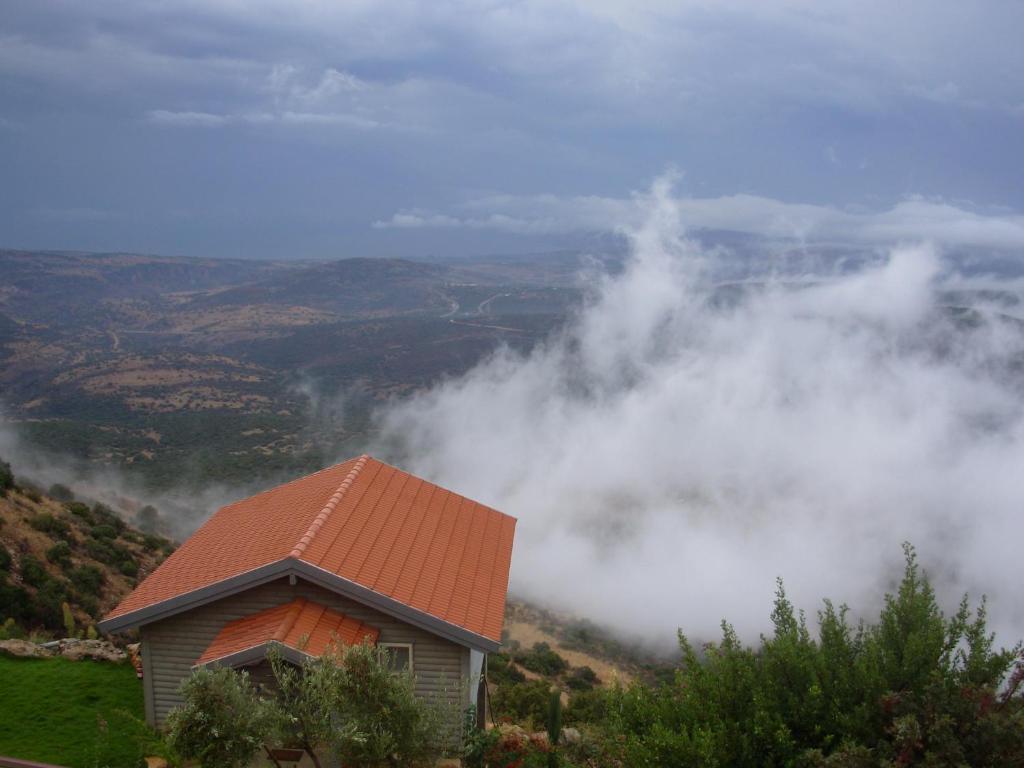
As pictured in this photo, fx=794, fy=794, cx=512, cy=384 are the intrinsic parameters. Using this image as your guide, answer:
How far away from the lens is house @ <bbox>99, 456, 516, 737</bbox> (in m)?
12.2

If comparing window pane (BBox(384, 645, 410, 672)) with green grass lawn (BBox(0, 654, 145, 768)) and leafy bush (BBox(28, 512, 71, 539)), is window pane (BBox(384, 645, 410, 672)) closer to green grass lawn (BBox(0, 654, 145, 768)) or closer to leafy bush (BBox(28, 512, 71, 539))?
green grass lawn (BBox(0, 654, 145, 768))

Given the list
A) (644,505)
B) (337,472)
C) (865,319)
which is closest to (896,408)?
(865,319)

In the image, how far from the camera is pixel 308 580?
41.0 ft

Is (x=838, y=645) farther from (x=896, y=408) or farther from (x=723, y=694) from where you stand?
(x=896, y=408)

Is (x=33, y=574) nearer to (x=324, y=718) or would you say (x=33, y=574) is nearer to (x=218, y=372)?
(x=324, y=718)

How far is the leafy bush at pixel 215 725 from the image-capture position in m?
8.84

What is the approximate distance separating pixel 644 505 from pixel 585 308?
10086 cm

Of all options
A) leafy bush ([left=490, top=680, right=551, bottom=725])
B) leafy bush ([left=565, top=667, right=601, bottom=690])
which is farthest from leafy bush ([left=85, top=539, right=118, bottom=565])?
leafy bush ([left=565, top=667, right=601, bottom=690])

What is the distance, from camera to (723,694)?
1084 centimetres

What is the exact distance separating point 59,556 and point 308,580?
15.1 meters

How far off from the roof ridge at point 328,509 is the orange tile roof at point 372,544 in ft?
0.07

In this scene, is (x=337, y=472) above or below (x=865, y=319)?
below

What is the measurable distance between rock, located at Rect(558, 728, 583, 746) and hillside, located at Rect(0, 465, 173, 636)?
12.2m

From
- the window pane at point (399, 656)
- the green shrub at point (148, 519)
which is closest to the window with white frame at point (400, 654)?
the window pane at point (399, 656)
